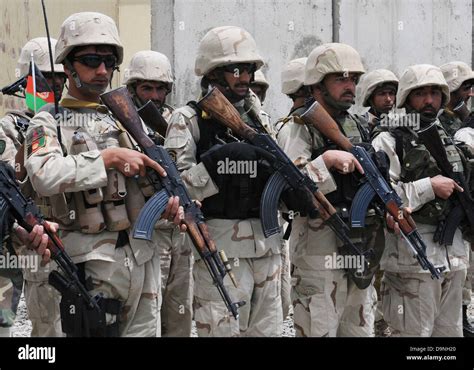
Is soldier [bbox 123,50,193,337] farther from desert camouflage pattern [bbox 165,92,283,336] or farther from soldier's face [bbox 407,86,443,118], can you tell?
soldier's face [bbox 407,86,443,118]

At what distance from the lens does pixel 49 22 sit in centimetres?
1064

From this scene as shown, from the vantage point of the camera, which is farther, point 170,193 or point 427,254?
point 427,254

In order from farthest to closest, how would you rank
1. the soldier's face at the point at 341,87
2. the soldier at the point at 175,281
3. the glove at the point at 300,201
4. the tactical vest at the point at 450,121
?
the tactical vest at the point at 450,121, the soldier at the point at 175,281, the soldier's face at the point at 341,87, the glove at the point at 300,201

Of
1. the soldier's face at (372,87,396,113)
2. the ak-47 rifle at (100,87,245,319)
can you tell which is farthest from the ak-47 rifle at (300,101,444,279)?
the soldier's face at (372,87,396,113)

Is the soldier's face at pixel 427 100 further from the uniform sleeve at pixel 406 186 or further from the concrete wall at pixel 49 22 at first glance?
the concrete wall at pixel 49 22

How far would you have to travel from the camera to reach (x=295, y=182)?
4906 mm

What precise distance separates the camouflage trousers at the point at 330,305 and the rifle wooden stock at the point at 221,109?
92cm

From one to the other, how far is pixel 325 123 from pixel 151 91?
1.88 meters

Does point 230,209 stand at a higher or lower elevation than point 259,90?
lower

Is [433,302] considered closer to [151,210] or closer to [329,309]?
[329,309]

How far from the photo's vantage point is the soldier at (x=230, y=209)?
4.76 metres

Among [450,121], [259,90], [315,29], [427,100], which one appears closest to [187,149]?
[427,100]

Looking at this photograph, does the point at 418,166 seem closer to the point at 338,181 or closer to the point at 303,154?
the point at 338,181

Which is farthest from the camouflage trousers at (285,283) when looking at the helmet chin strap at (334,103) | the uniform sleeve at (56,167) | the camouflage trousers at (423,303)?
the uniform sleeve at (56,167)
